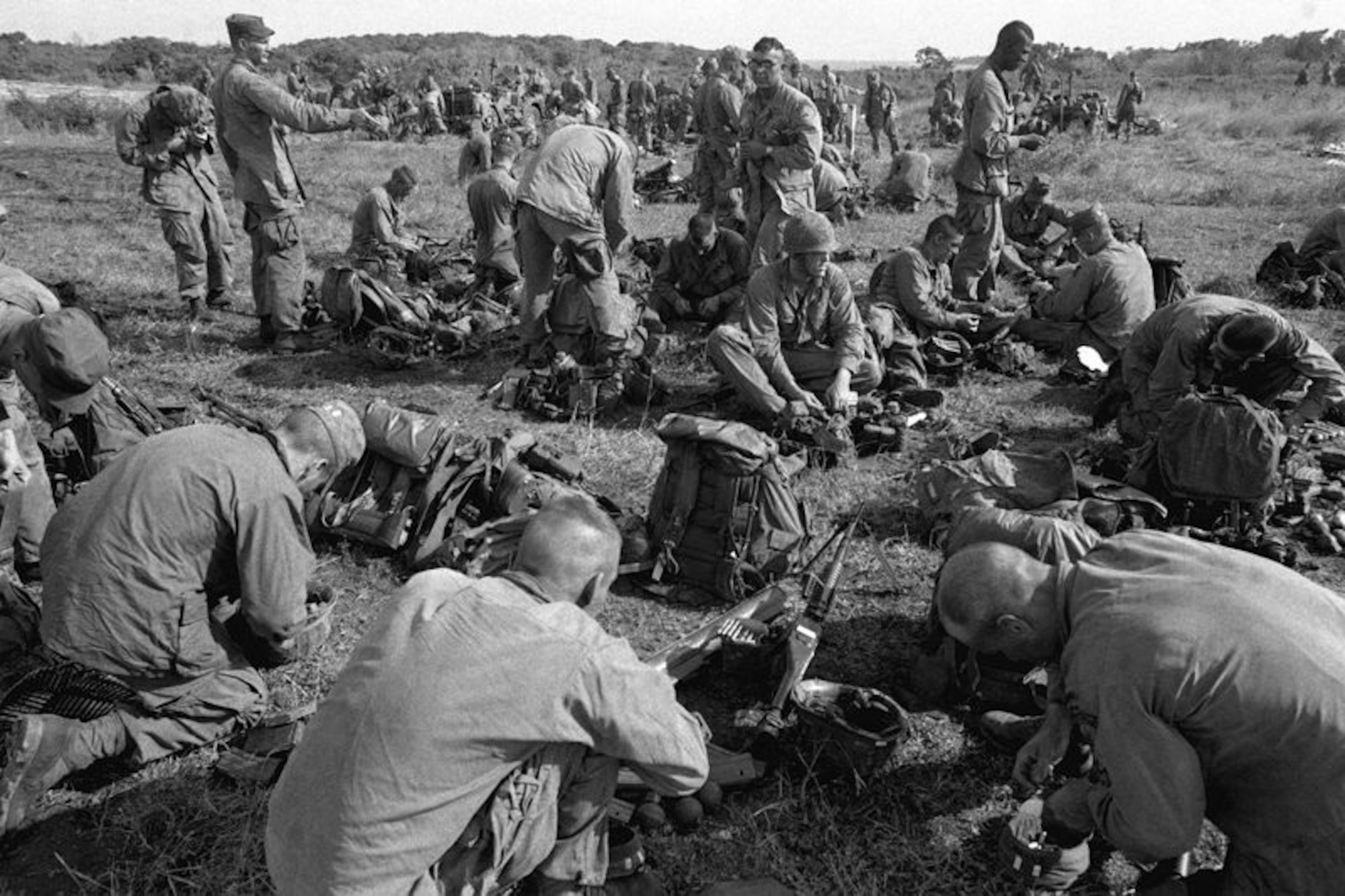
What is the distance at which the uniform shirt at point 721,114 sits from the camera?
12.1 metres

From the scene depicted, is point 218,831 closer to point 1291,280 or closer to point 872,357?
point 872,357

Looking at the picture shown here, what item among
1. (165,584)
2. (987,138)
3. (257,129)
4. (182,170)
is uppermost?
(987,138)

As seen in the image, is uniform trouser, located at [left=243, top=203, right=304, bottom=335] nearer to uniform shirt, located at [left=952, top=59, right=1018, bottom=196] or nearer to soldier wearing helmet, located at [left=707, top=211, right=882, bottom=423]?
soldier wearing helmet, located at [left=707, top=211, right=882, bottom=423]

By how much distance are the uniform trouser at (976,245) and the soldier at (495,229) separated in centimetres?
439

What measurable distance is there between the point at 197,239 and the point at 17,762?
6609 mm

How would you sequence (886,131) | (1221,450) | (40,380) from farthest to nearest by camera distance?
(886,131) → (1221,450) → (40,380)

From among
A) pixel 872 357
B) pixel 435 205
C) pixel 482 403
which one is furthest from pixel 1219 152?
pixel 482 403

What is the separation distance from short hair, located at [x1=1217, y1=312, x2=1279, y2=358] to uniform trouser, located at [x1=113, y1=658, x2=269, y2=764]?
5485mm

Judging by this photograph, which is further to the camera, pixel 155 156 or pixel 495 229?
pixel 495 229

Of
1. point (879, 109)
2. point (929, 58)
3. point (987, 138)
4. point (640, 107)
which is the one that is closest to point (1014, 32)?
point (987, 138)

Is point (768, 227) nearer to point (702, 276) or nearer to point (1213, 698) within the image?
point (702, 276)

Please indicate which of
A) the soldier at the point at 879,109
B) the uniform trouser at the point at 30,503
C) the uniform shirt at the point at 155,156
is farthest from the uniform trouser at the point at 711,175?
the soldier at the point at 879,109

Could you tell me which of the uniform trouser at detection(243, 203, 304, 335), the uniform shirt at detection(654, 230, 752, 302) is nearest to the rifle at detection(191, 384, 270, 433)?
the uniform trouser at detection(243, 203, 304, 335)

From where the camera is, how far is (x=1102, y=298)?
7762 millimetres
